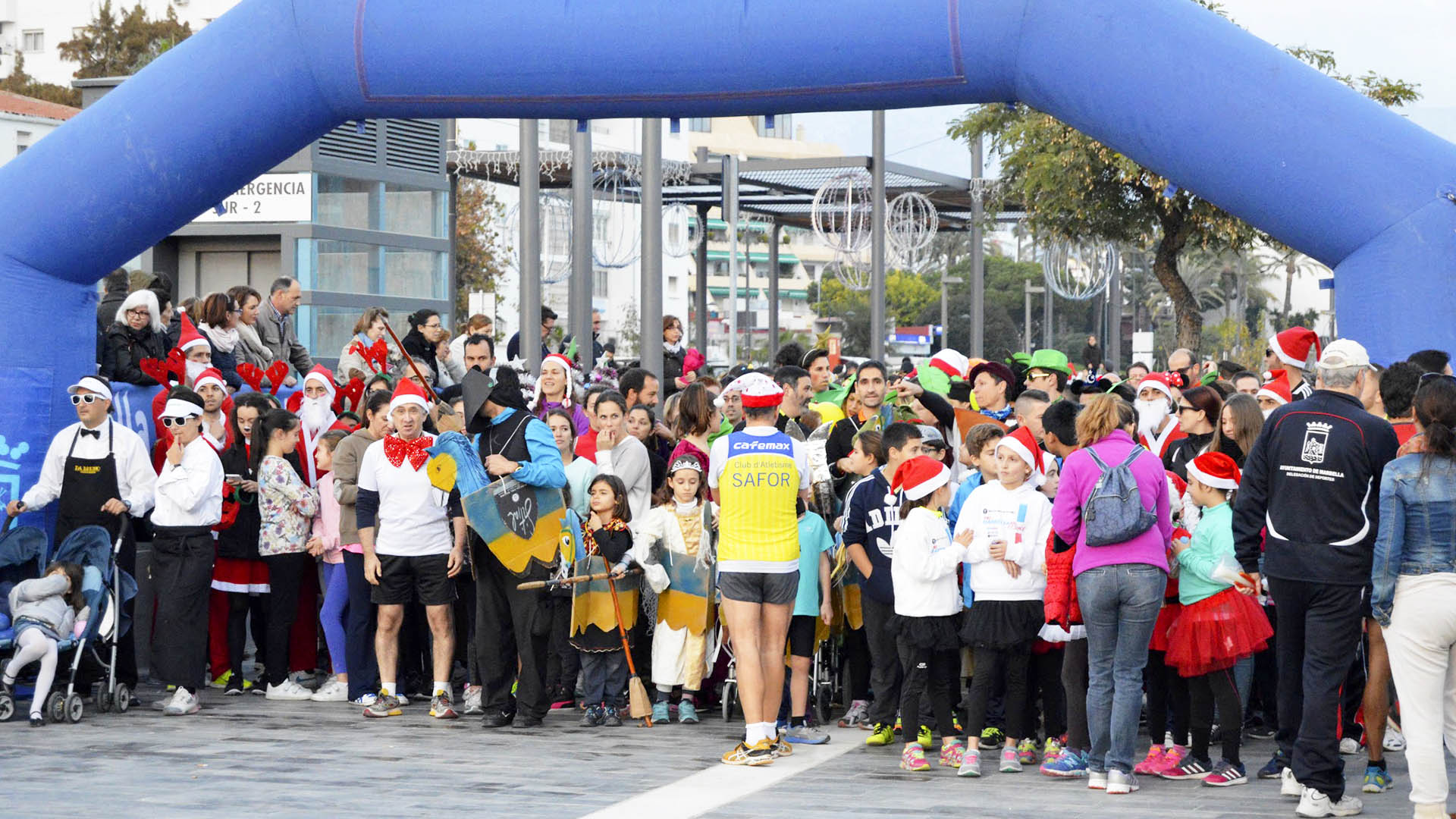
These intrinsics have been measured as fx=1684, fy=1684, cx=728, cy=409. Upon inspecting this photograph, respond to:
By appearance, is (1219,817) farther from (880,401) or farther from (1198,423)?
(880,401)

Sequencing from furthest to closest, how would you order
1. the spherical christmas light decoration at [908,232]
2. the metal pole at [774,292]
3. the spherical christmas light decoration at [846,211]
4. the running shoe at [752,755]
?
the metal pole at [774,292] → the spherical christmas light decoration at [908,232] → the spherical christmas light decoration at [846,211] → the running shoe at [752,755]

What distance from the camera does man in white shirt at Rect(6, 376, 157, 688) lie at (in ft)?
31.7

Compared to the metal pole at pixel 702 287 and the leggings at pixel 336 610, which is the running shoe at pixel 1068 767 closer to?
the leggings at pixel 336 610

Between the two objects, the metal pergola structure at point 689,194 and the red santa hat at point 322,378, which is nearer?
the red santa hat at point 322,378

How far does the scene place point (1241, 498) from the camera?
7.21 metres

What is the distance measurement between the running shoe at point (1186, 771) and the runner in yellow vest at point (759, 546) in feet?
6.09

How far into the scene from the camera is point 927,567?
810 cm

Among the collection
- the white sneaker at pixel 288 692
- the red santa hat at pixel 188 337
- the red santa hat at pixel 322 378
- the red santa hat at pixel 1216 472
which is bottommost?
the white sneaker at pixel 288 692

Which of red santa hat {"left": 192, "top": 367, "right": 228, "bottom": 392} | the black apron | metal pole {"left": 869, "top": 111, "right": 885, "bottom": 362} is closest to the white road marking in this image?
the black apron

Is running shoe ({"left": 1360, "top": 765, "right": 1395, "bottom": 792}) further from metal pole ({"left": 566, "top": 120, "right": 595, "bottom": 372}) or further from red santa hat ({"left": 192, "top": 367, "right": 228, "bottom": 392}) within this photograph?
metal pole ({"left": 566, "top": 120, "right": 595, "bottom": 372})

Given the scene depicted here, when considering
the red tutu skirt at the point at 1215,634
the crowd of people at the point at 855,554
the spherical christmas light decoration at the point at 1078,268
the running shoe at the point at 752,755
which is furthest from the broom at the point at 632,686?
the spherical christmas light decoration at the point at 1078,268

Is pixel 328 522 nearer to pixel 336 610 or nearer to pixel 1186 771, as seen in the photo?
pixel 336 610

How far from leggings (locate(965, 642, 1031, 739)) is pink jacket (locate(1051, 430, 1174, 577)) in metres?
0.64

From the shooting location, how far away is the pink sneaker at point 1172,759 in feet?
25.7
